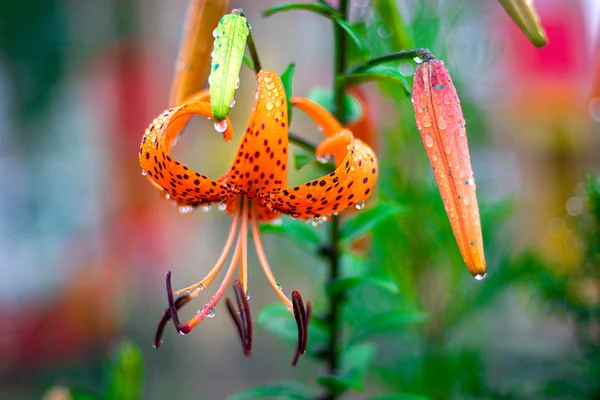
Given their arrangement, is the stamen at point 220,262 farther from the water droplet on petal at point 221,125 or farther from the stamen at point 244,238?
the water droplet on petal at point 221,125

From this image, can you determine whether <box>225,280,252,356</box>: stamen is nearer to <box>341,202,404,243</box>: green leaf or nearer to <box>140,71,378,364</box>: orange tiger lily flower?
<box>140,71,378,364</box>: orange tiger lily flower

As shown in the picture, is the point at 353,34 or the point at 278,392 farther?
the point at 278,392

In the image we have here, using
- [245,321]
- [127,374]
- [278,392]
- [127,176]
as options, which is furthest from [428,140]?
[127,176]

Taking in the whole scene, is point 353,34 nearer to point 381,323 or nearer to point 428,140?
point 428,140

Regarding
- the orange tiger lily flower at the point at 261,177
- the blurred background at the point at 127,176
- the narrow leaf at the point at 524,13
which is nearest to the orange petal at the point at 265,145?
the orange tiger lily flower at the point at 261,177

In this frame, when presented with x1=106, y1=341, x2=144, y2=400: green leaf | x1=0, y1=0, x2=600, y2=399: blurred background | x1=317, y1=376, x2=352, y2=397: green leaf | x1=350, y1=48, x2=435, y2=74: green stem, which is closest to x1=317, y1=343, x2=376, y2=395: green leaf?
x1=317, y1=376, x2=352, y2=397: green leaf

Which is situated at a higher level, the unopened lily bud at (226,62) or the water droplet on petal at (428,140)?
the unopened lily bud at (226,62)
